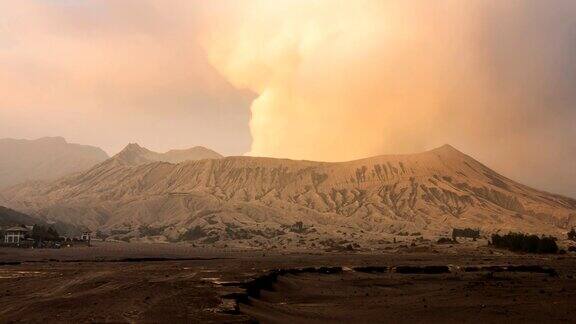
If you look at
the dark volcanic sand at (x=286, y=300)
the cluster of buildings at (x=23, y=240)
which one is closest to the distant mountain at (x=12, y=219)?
the cluster of buildings at (x=23, y=240)

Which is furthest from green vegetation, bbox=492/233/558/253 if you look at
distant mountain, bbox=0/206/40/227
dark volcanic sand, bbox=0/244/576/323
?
distant mountain, bbox=0/206/40/227

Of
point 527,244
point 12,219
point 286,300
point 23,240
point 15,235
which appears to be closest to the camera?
point 286,300

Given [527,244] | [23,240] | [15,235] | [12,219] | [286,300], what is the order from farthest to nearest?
[12,219], [23,240], [15,235], [527,244], [286,300]

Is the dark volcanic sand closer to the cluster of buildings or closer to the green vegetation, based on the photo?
the green vegetation

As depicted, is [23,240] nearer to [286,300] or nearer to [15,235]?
[15,235]

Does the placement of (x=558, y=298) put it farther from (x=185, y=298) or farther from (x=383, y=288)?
(x=185, y=298)

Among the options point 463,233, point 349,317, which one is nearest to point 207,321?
point 349,317

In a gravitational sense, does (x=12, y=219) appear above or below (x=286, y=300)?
above

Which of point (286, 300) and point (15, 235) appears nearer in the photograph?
point (286, 300)

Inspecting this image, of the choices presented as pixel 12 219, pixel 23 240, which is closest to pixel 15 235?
pixel 23 240
